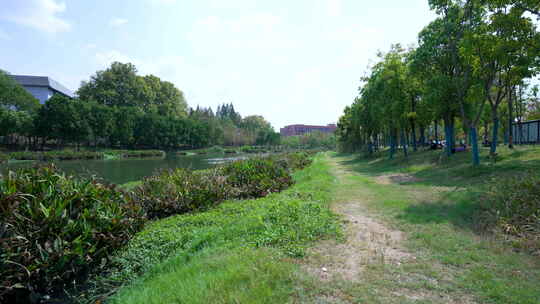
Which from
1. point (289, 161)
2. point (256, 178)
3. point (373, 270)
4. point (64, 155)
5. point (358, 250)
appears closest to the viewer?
point (373, 270)

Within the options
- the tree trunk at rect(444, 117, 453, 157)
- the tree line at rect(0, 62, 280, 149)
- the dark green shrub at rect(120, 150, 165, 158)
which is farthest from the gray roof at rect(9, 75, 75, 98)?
the tree trunk at rect(444, 117, 453, 157)

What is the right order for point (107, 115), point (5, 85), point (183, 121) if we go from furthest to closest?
point (183, 121)
point (107, 115)
point (5, 85)

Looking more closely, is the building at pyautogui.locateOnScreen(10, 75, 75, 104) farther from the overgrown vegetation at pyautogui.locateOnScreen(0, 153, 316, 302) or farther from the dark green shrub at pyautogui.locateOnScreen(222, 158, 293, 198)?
the overgrown vegetation at pyautogui.locateOnScreen(0, 153, 316, 302)

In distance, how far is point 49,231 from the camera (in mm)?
4328

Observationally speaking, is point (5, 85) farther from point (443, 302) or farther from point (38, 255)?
point (443, 302)

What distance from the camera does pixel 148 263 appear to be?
531cm

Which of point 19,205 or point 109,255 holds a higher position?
point 19,205

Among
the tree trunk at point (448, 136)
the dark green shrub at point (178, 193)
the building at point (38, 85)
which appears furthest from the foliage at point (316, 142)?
the dark green shrub at point (178, 193)

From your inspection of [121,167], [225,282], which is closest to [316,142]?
[121,167]

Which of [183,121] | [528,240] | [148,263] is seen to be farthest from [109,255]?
[183,121]

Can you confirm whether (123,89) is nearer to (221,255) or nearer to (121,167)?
(121,167)

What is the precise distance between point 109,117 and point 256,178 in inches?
2129

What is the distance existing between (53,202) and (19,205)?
1.39 feet

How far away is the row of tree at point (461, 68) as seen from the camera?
35.2 feet
